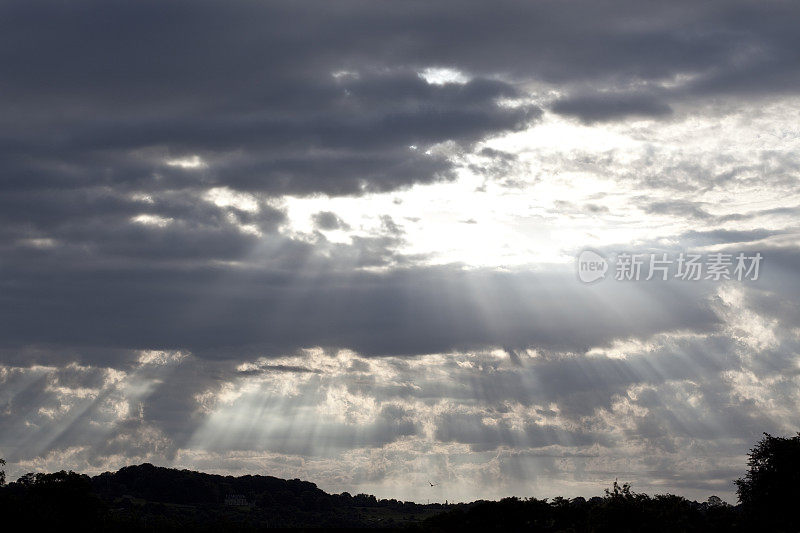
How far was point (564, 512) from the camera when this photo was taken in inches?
5930

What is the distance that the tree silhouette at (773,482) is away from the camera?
127812 millimetres

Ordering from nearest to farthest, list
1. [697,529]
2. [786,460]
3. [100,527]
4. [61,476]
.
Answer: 1. [697,529]
2. [786,460]
3. [100,527]
4. [61,476]

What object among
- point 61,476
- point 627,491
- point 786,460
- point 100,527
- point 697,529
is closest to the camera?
point 697,529

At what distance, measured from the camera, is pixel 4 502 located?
417ft

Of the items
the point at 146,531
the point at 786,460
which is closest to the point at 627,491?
the point at 786,460

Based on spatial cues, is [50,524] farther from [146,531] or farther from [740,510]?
[740,510]

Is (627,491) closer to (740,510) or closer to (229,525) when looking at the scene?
(740,510)

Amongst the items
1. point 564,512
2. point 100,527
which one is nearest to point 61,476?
point 100,527

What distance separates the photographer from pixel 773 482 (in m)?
133

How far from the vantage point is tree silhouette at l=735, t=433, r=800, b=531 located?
419ft

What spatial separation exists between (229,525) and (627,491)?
64.4 metres

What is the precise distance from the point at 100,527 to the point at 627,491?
89.5 m

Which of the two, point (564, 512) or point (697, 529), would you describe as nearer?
point (697, 529)

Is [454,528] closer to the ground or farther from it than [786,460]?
closer to the ground
